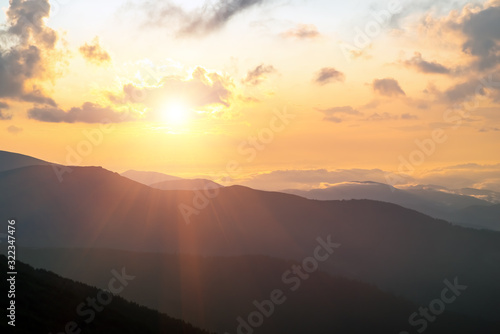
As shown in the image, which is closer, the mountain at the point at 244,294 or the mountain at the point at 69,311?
the mountain at the point at 69,311

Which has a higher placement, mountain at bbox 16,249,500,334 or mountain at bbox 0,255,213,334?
mountain at bbox 0,255,213,334

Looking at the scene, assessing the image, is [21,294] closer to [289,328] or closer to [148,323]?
[148,323]

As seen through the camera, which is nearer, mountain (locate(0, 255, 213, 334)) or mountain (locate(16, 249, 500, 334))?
mountain (locate(0, 255, 213, 334))

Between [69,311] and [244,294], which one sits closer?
[69,311]

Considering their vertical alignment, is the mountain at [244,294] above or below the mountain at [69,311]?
below
